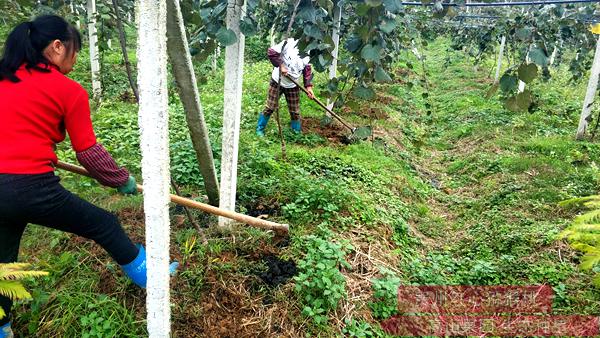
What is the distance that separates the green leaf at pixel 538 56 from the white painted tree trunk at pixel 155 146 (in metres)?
1.75

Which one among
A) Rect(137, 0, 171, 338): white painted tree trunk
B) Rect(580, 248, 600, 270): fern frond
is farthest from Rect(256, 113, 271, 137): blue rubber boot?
Rect(580, 248, 600, 270): fern frond

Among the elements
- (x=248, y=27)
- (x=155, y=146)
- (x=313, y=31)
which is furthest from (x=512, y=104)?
(x=155, y=146)

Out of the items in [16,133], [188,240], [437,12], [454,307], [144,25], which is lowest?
[454,307]

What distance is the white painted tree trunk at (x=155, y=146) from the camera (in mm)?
1562

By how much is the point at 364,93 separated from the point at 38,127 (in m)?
1.73

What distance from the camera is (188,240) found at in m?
3.01

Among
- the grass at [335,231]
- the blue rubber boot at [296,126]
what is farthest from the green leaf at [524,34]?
the blue rubber boot at [296,126]

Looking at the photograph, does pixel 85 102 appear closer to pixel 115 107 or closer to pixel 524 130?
pixel 115 107

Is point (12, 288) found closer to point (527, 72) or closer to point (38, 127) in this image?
point (38, 127)

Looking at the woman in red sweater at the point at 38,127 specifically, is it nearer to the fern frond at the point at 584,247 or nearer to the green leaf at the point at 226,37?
the green leaf at the point at 226,37

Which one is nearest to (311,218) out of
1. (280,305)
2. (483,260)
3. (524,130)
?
(280,305)

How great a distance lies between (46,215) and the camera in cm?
205

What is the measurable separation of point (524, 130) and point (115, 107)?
761 centimetres

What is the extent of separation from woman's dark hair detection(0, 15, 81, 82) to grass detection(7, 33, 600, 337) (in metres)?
1.27
